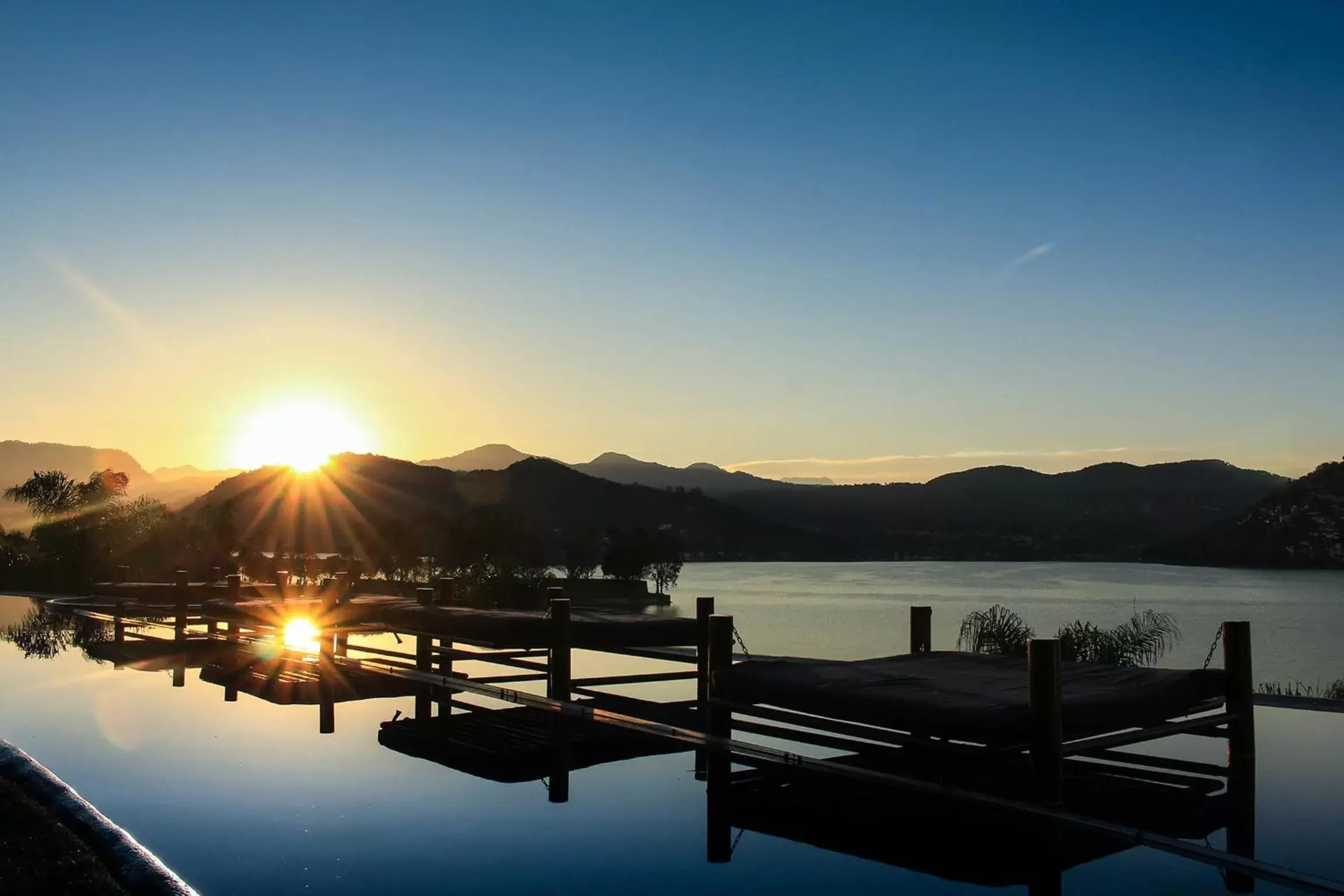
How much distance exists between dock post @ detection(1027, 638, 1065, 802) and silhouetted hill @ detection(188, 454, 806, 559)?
9040cm

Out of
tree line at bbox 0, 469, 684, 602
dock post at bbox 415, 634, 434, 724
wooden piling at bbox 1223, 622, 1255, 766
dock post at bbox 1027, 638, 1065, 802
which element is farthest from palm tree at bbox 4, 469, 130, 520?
dock post at bbox 1027, 638, 1065, 802

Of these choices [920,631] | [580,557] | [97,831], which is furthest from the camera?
[580,557]

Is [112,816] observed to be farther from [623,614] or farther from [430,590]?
[430,590]

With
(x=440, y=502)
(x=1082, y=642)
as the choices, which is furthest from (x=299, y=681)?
(x=440, y=502)

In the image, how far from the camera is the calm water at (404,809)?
18.6ft

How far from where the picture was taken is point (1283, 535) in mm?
108938

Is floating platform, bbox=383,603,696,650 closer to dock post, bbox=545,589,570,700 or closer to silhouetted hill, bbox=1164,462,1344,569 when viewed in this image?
dock post, bbox=545,589,570,700

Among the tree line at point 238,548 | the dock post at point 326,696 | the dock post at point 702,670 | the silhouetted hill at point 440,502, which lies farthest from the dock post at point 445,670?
the silhouetted hill at point 440,502

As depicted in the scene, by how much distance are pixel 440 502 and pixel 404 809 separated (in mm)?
109838

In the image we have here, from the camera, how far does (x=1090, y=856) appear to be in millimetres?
6082

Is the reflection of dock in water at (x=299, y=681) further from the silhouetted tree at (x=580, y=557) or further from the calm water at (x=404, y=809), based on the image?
the silhouetted tree at (x=580, y=557)

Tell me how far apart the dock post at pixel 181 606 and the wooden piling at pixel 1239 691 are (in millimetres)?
15738

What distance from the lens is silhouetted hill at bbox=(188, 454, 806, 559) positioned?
350 feet

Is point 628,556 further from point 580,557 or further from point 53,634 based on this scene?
point 53,634
